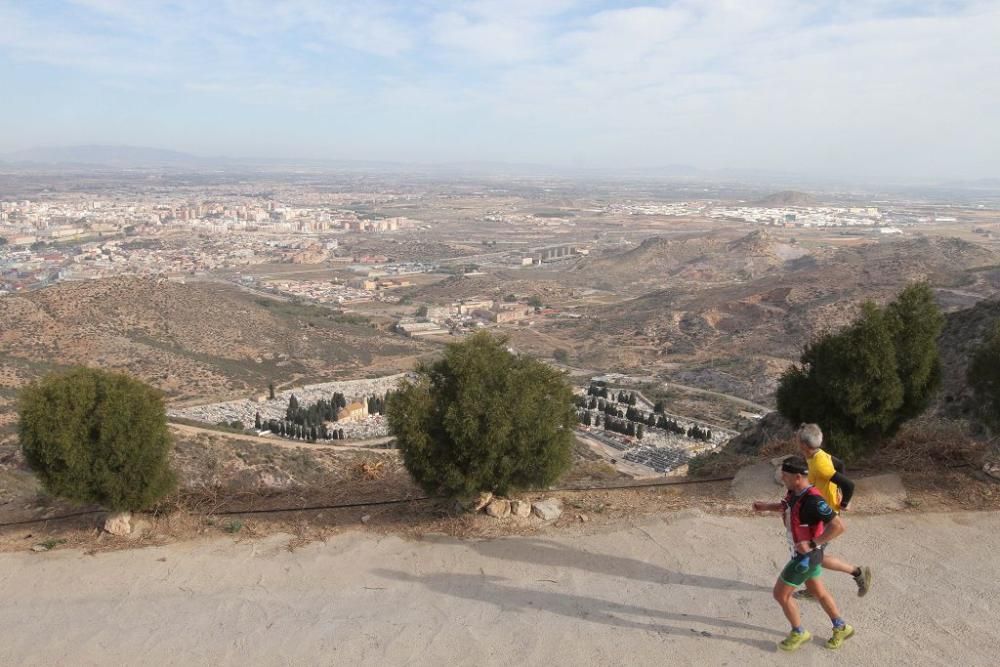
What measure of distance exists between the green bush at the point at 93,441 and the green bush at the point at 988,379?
9.50 metres

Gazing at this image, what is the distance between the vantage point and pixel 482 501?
714cm

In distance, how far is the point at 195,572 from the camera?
20.7ft

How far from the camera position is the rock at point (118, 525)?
7.06 meters

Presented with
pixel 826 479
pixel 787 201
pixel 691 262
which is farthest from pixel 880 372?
pixel 787 201

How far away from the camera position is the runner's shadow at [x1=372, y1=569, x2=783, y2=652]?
5023 millimetres

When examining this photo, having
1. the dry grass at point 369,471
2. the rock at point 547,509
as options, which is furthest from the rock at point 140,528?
the rock at point 547,509

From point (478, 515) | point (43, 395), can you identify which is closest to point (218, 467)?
point (43, 395)

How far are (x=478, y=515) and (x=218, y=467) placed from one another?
447 inches

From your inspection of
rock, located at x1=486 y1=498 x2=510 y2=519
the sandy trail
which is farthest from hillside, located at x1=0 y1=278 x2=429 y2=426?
rock, located at x1=486 y1=498 x2=510 y2=519

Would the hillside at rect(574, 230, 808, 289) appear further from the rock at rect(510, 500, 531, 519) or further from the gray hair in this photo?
the gray hair

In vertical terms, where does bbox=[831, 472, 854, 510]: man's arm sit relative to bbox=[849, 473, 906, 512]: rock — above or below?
above

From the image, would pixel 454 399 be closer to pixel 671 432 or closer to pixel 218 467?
pixel 218 467

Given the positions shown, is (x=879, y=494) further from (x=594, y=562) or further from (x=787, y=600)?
(x=594, y=562)

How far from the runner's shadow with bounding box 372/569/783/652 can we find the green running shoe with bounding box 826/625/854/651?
0.33m
